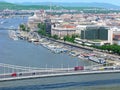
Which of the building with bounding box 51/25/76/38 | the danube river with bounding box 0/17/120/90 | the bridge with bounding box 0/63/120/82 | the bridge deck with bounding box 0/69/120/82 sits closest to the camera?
the danube river with bounding box 0/17/120/90

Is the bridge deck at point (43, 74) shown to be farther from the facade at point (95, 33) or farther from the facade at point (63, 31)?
the facade at point (63, 31)

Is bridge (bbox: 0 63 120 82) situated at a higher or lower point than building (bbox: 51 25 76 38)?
higher

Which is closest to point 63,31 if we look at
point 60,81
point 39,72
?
point 39,72

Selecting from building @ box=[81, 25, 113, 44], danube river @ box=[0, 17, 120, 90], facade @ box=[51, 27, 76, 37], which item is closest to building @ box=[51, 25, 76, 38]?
facade @ box=[51, 27, 76, 37]

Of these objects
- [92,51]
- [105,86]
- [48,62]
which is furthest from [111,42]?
[105,86]

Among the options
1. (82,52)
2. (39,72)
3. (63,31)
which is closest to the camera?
(39,72)

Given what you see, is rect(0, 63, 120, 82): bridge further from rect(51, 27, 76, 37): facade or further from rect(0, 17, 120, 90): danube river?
rect(51, 27, 76, 37): facade

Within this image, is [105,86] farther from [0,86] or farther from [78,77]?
[0,86]

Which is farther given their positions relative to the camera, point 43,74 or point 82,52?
point 82,52

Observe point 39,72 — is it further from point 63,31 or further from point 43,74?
point 63,31

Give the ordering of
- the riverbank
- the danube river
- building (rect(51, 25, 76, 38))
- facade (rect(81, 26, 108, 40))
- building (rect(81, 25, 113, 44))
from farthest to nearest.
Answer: building (rect(51, 25, 76, 38)) < facade (rect(81, 26, 108, 40)) < building (rect(81, 25, 113, 44)) < the riverbank < the danube river

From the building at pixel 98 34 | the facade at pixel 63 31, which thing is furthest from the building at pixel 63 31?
the building at pixel 98 34
